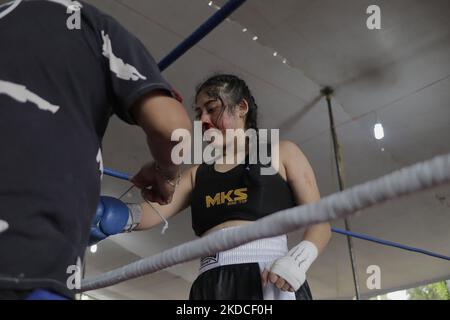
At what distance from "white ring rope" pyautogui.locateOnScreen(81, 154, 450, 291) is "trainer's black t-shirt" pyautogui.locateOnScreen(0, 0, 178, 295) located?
25cm

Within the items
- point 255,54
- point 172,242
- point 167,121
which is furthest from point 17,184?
point 172,242

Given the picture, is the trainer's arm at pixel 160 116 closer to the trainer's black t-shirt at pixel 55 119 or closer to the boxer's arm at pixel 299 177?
the trainer's black t-shirt at pixel 55 119

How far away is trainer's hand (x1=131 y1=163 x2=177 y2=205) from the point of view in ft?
2.09

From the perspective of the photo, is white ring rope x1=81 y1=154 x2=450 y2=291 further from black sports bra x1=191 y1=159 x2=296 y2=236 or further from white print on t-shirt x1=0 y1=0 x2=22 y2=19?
white print on t-shirt x1=0 y1=0 x2=22 y2=19

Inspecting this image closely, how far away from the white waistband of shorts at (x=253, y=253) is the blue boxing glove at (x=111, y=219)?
28cm

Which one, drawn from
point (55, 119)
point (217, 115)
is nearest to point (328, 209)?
point (55, 119)

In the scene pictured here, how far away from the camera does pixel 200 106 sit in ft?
3.67

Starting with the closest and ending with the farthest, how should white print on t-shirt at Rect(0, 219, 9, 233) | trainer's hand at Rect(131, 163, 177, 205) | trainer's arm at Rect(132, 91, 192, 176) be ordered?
white print on t-shirt at Rect(0, 219, 9, 233)
trainer's arm at Rect(132, 91, 192, 176)
trainer's hand at Rect(131, 163, 177, 205)

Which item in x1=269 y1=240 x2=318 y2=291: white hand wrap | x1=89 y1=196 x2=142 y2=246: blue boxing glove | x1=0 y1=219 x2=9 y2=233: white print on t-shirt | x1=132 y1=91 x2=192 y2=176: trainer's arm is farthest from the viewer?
x1=89 y1=196 x2=142 y2=246: blue boxing glove

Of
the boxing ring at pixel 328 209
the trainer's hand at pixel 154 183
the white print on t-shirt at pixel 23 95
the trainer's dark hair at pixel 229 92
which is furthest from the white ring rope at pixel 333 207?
the trainer's dark hair at pixel 229 92

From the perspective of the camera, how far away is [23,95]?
0.44m

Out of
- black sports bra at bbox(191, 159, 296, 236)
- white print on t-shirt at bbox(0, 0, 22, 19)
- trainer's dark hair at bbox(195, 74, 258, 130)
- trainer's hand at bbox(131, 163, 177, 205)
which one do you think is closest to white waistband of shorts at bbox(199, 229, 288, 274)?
black sports bra at bbox(191, 159, 296, 236)
